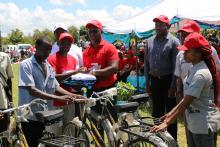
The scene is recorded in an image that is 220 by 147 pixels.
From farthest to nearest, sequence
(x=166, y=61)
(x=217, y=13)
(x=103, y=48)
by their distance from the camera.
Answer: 1. (x=217, y=13)
2. (x=166, y=61)
3. (x=103, y=48)

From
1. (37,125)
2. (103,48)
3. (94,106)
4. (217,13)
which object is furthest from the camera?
(217,13)

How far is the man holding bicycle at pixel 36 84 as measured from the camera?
12.8 ft

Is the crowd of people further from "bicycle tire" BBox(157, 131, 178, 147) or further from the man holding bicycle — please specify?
"bicycle tire" BBox(157, 131, 178, 147)

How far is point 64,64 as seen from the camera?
4879 millimetres

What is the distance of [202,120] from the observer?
3.26m

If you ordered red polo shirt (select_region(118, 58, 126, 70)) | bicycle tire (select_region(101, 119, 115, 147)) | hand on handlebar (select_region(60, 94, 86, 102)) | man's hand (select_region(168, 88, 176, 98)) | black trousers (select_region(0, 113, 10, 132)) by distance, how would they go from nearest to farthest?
hand on handlebar (select_region(60, 94, 86, 102)) → bicycle tire (select_region(101, 119, 115, 147)) → black trousers (select_region(0, 113, 10, 132)) → man's hand (select_region(168, 88, 176, 98)) → red polo shirt (select_region(118, 58, 126, 70))

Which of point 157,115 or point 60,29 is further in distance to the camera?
point 157,115

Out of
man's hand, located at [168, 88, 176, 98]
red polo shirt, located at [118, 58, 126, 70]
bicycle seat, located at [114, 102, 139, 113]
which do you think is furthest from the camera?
red polo shirt, located at [118, 58, 126, 70]

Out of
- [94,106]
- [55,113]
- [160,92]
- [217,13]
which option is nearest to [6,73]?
[94,106]

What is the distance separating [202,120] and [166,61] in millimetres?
2430

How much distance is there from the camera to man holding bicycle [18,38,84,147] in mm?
3898

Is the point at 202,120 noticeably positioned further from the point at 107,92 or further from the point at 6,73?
the point at 6,73

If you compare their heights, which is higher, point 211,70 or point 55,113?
point 211,70

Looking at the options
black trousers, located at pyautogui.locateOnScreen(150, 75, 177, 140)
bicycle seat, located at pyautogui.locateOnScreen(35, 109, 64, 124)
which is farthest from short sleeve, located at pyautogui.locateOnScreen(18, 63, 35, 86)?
black trousers, located at pyautogui.locateOnScreen(150, 75, 177, 140)
